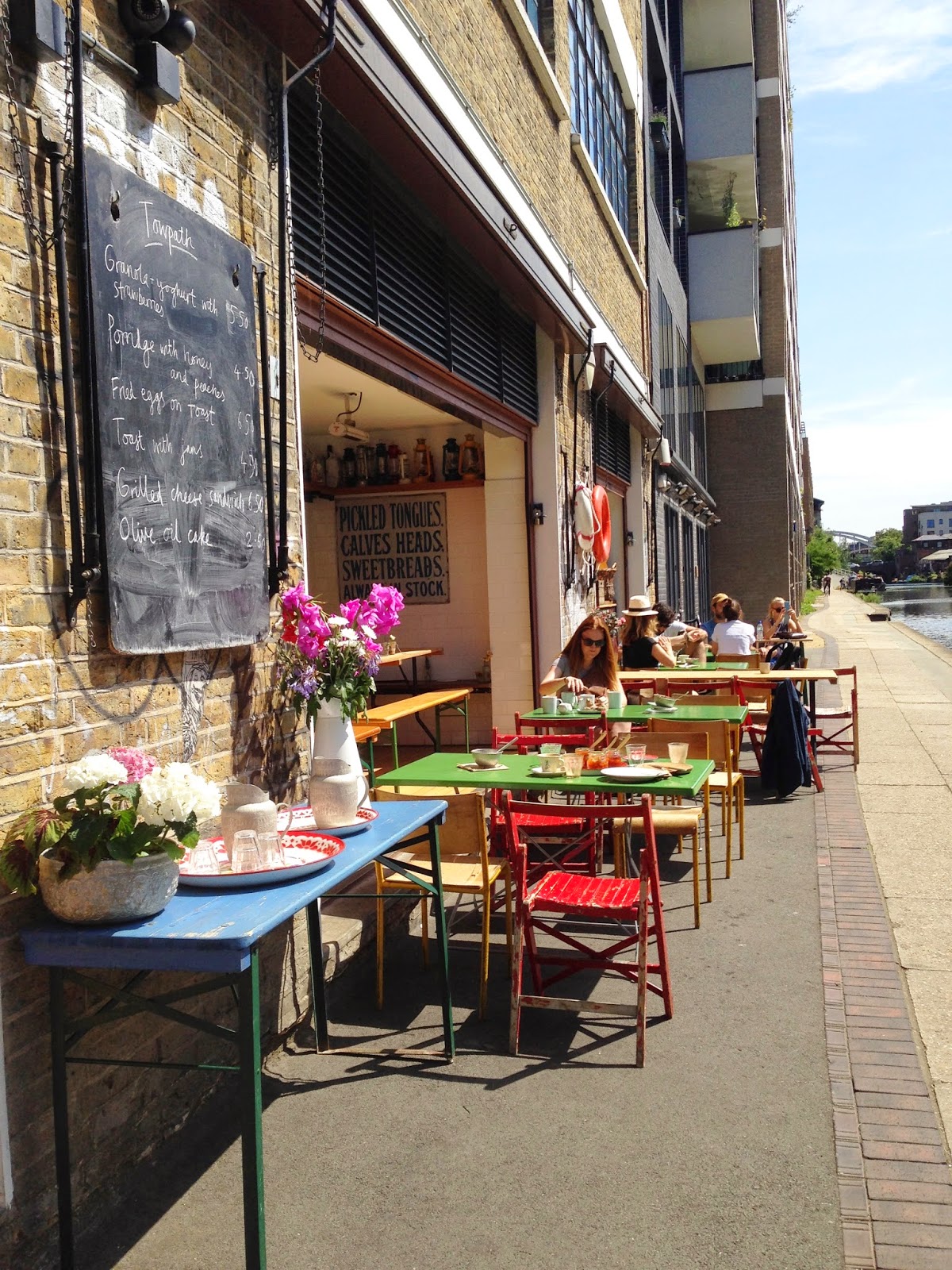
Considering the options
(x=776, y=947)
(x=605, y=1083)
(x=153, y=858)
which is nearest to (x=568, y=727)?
(x=776, y=947)

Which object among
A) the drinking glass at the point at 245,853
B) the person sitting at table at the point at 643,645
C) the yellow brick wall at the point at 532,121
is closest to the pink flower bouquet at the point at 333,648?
the drinking glass at the point at 245,853

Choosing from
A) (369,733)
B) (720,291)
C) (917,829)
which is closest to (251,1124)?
(369,733)

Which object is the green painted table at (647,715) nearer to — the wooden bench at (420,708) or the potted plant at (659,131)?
the wooden bench at (420,708)

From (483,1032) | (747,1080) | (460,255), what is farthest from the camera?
(460,255)

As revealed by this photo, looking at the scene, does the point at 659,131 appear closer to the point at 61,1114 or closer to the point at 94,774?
the point at 94,774

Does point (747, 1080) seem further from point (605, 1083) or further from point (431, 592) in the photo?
point (431, 592)

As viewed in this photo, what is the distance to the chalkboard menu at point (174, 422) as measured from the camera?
3.18 metres

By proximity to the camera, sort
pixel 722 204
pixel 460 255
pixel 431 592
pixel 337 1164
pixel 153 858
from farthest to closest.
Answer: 1. pixel 722 204
2. pixel 431 592
3. pixel 460 255
4. pixel 337 1164
5. pixel 153 858

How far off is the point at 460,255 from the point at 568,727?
3381mm

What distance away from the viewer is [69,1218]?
2787mm

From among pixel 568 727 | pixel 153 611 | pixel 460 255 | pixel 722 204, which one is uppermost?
pixel 722 204

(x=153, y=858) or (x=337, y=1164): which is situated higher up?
(x=153, y=858)

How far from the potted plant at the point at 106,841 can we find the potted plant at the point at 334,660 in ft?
4.24

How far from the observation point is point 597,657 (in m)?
8.53
